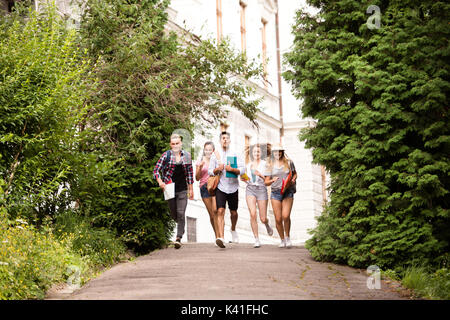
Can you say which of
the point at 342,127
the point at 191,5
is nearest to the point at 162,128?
the point at 342,127

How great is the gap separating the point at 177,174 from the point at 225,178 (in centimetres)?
92

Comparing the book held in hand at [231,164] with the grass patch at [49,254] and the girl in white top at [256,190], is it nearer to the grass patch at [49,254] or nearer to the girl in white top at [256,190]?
the girl in white top at [256,190]

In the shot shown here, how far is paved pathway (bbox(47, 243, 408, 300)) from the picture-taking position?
30.6ft

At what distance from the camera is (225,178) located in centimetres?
1443

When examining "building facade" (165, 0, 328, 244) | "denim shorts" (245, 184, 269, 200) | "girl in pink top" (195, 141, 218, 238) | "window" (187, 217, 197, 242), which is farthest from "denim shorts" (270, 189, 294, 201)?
"building facade" (165, 0, 328, 244)

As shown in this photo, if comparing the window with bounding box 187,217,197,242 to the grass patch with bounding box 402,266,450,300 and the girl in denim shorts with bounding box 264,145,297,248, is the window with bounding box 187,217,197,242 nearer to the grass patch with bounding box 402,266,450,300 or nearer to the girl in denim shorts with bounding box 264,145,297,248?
the girl in denim shorts with bounding box 264,145,297,248

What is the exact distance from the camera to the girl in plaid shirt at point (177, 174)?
14094 mm

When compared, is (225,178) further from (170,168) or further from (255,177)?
(170,168)

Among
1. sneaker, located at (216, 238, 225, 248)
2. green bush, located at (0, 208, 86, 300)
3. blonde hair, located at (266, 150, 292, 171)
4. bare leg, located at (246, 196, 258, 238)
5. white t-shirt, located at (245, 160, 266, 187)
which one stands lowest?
green bush, located at (0, 208, 86, 300)

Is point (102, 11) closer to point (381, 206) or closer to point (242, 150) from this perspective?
point (381, 206)

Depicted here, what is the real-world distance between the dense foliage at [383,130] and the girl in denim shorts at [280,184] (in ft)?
4.47

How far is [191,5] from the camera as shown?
26.0 metres

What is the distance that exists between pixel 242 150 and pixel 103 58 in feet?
42.3

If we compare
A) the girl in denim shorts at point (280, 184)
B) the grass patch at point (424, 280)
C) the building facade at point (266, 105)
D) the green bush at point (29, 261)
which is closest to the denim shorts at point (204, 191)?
the girl in denim shorts at point (280, 184)
